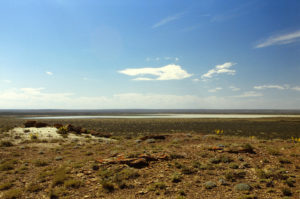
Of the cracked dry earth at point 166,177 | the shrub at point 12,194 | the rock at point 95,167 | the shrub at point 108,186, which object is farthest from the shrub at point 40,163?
the shrub at point 108,186

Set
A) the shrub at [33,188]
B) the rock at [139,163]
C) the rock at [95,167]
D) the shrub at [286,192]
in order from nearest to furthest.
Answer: the shrub at [286,192] → the shrub at [33,188] → the rock at [95,167] → the rock at [139,163]

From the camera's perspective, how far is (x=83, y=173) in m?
10.2

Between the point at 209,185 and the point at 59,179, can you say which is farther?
the point at 59,179

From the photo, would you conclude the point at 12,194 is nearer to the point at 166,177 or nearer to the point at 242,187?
the point at 166,177

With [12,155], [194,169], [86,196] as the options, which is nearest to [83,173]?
[86,196]

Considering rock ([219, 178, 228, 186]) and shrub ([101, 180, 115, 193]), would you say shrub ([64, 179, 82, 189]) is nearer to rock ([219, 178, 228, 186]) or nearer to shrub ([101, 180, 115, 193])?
shrub ([101, 180, 115, 193])

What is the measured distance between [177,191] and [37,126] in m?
32.8

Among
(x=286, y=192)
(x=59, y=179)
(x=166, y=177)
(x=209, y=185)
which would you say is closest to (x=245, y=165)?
(x=286, y=192)

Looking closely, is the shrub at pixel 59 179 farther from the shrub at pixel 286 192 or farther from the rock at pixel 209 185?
the shrub at pixel 286 192

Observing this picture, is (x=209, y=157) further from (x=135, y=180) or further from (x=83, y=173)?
(x=83, y=173)

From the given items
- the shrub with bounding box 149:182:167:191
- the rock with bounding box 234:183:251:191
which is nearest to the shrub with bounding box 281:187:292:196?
the rock with bounding box 234:183:251:191

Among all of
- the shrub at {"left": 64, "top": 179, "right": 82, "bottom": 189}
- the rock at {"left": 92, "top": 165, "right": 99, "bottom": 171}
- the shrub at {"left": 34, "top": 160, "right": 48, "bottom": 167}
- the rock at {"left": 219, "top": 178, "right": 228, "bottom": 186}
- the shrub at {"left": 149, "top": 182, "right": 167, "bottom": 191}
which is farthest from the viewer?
the shrub at {"left": 34, "top": 160, "right": 48, "bottom": 167}

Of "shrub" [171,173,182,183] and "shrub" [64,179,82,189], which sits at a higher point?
"shrub" [171,173,182,183]

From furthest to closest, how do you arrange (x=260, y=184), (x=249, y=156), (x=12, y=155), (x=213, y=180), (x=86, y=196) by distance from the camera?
(x=12, y=155)
(x=249, y=156)
(x=213, y=180)
(x=260, y=184)
(x=86, y=196)
